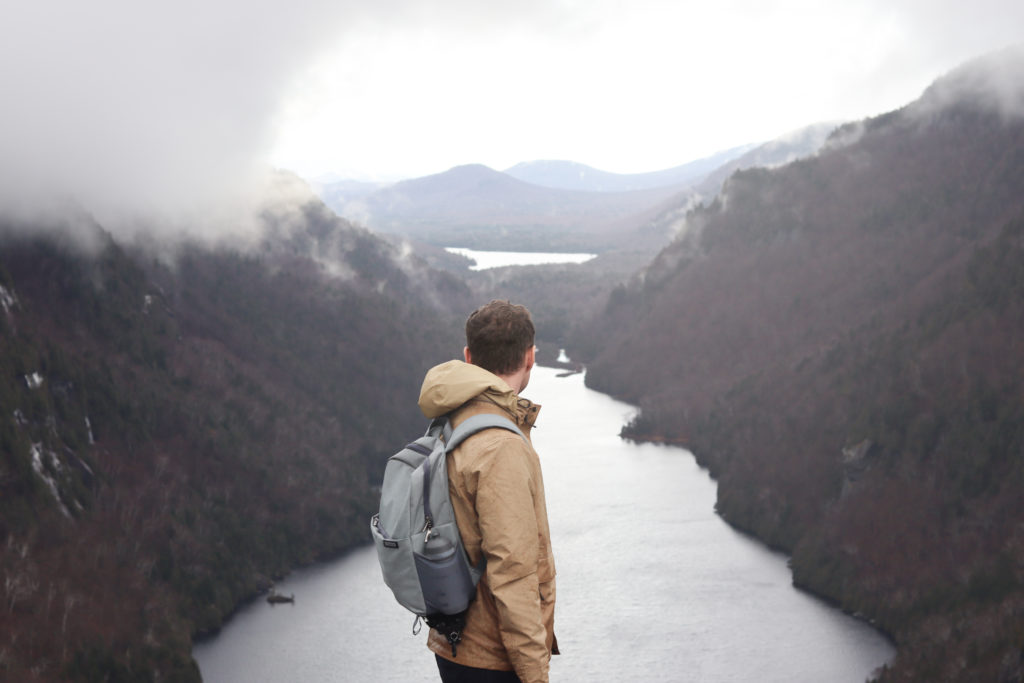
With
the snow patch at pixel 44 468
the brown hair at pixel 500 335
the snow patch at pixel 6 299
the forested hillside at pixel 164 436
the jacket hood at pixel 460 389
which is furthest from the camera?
the snow patch at pixel 6 299

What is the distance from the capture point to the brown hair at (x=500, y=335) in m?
5.91

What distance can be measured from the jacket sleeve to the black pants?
1.01 feet

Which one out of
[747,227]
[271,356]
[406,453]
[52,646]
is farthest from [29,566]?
[747,227]

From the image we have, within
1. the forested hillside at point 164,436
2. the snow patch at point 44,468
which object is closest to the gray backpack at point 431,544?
the forested hillside at point 164,436

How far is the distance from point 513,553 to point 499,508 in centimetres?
25

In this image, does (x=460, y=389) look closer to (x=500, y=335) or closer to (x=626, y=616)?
(x=500, y=335)

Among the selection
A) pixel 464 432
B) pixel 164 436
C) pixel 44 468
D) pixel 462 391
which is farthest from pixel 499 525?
pixel 164 436

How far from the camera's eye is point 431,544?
555cm

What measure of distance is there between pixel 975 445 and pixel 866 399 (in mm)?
17312

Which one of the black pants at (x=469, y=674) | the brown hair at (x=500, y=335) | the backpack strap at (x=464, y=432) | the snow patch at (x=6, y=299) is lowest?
the snow patch at (x=6, y=299)

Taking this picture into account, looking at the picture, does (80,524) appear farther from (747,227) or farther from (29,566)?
(747,227)

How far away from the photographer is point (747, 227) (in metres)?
168

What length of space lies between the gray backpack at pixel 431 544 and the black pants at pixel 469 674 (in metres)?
0.25

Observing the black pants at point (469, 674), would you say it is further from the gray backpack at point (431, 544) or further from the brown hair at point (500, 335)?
the brown hair at point (500, 335)
